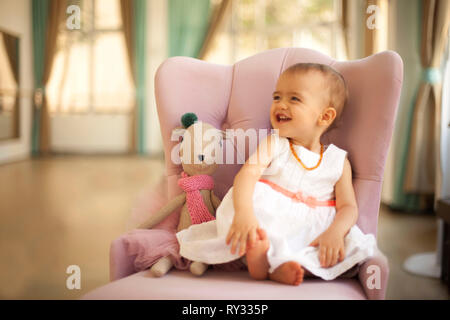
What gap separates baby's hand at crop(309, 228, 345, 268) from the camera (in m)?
0.88

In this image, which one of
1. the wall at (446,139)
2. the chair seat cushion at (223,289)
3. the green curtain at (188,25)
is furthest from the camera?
the green curtain at (188,25)

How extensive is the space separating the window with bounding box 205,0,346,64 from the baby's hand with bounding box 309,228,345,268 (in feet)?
13.6

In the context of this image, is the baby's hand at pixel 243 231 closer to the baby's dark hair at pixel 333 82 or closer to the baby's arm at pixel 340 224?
the baby's arm at pixel 340 224

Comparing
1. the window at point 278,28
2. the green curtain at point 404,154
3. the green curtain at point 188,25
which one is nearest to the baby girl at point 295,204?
the green curtain at point 404,154

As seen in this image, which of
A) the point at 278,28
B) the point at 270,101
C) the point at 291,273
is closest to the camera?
the point at 291,273

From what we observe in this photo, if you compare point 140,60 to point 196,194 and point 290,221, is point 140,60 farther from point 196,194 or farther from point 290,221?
point 290,221

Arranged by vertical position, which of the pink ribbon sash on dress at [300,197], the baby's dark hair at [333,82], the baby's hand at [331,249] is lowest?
the baby's hand at [331,249]

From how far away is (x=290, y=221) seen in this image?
3.08 ft

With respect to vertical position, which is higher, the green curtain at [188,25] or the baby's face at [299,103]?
the green curtain at [188,25]

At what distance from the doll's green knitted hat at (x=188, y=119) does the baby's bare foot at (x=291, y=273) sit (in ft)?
1.71

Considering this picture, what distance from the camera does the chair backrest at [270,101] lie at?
1.05 meters

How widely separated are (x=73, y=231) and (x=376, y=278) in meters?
2.18

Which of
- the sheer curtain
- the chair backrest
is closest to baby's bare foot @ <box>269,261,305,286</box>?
the chair backrest

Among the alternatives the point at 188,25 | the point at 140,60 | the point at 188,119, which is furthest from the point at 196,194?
the point at 140,60
